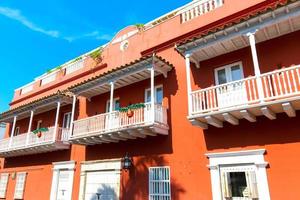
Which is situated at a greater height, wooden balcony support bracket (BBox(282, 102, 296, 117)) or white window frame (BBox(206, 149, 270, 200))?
wooden balcony support bracket (BBox(282, 102, 296, 117))

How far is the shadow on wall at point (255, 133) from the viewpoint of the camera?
8250 mm

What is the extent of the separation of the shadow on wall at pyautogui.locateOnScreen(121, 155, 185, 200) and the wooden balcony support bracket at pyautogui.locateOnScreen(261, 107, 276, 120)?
4552mm

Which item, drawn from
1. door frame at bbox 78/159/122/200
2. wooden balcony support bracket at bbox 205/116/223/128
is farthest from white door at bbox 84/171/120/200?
wooden balcony support bracket at bbox 205/116/223/128

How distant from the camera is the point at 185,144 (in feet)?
34.6

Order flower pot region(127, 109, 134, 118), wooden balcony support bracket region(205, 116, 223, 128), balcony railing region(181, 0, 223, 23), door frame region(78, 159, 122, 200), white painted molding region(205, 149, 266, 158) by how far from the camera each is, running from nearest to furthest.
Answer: white painted molding region(205, 149, 266, 158)
wooden balcony support bracket region(205, 116, 223, 128)
flower pot region(127, 109, 134, 118)
balcony railing region(181, 0, 223, 23)
door frame region(78, 159, 122, 200)

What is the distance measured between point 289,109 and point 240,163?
8.00 feet

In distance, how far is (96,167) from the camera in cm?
1326

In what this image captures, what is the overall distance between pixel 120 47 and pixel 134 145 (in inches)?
245

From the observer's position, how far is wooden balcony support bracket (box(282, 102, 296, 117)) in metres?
7.64

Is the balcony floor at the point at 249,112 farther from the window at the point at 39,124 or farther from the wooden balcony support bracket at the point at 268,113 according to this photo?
the window at the point at 39,124

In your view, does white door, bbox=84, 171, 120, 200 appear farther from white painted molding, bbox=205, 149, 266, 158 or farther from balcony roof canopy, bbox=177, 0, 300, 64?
balcony roof canopy, bbox=177, 0, 300, 64

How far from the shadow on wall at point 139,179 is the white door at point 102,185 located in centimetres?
52

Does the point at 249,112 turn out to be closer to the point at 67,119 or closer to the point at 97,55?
the point at 97,55

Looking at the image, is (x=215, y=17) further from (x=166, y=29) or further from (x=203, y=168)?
(x=203, y=168)
